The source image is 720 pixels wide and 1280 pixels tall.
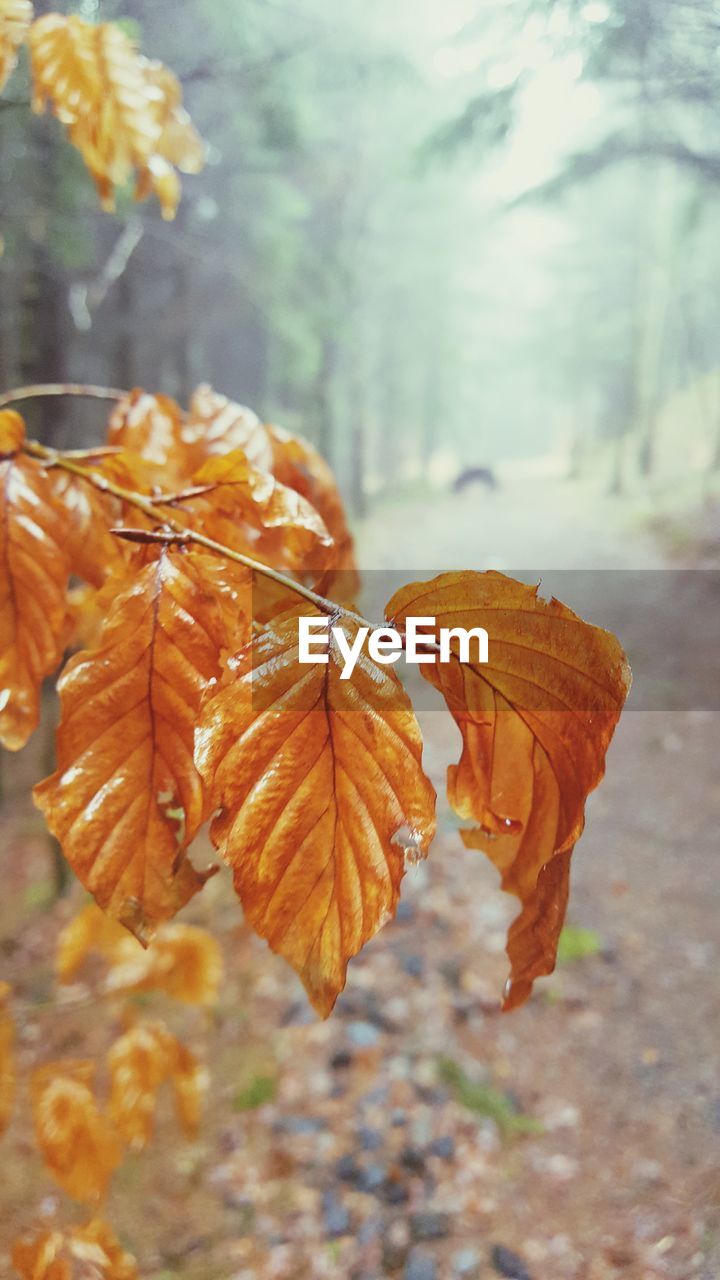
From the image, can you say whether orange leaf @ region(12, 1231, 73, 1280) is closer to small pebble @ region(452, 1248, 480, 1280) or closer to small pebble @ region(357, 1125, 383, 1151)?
small pebble @ region(452, 1248, 480, 1280)

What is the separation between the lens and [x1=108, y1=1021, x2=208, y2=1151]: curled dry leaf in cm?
153

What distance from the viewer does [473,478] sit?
36.3 feet

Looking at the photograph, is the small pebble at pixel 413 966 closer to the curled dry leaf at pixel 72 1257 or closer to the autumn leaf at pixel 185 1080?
the autumn leaf at pixel 185 1080

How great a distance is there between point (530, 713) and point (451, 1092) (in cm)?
241

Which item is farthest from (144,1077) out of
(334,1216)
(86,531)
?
(86,531)

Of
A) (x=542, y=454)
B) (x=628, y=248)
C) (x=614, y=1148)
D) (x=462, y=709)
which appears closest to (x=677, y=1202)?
(x=614, y=1148)

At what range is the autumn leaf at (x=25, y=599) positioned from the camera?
0.60m

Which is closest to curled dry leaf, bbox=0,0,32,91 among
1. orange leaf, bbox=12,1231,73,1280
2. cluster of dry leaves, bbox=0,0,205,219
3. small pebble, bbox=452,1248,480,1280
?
cluster of dry leaves, bbox=0,0,205,219

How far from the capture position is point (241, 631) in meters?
0.50

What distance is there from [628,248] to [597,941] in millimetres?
8582

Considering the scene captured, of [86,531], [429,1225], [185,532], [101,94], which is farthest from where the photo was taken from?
[429,1225]

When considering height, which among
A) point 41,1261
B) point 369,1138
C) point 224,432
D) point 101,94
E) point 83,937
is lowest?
point 369,1138

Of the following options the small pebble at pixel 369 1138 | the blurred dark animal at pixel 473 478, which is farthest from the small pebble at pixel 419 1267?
the blurred dark animal at pixel 473 478

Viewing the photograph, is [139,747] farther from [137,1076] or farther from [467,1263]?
[467,1263]
